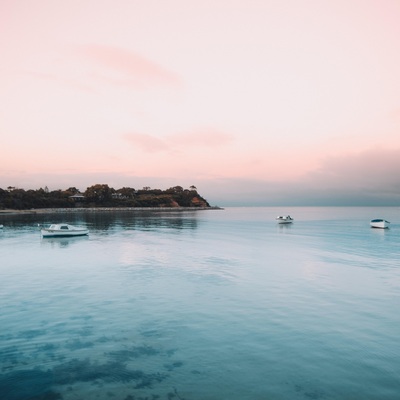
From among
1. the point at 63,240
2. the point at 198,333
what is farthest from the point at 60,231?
the point at 198,333

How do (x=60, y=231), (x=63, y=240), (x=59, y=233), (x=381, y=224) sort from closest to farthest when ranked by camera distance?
(x=63, y=240), (x=59, y=233), (x=60, y=231), (x=381, y=224)

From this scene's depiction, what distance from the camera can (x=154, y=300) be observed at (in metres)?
25.6

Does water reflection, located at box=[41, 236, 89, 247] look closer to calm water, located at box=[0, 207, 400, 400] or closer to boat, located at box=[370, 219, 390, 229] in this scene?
calm water, located at box=[0, 207, 400, 400]

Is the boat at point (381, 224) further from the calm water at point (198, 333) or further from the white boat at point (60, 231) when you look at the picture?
the white boat at point (60, 231)

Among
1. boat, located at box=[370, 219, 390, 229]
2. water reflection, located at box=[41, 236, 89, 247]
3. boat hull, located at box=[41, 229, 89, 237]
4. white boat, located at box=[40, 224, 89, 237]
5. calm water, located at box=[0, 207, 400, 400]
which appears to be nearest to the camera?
calm water, located at box=[0, 207, 400, 400]

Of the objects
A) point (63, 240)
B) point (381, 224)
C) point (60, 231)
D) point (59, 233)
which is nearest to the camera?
point (63, 240)

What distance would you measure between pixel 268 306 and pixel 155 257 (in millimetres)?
27121

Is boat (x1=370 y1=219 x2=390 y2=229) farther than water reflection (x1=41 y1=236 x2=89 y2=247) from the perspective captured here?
Yes

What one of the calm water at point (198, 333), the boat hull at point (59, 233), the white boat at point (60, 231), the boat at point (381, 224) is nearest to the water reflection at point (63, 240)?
the boat hull at point (59, 233)

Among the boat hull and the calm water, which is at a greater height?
the boat hull

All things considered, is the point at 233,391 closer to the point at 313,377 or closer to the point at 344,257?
the point at 313,377

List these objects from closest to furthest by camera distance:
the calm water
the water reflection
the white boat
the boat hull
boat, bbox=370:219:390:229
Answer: the calm water → the water reflection → the boat hull → the white boat → boat, bbox=370:219:390:229

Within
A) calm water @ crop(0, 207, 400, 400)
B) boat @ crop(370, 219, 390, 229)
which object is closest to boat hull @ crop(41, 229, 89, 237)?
calm water @ crop(0, 207, 400, 400)

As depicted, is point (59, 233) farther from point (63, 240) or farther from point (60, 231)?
point (63, 240)
